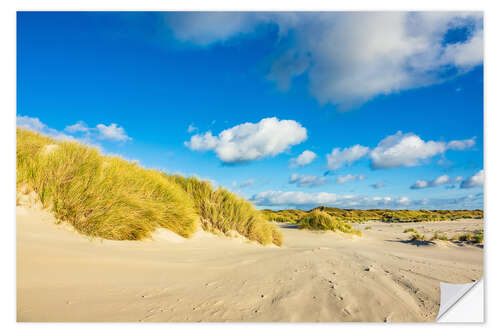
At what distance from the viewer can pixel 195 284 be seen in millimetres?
2295

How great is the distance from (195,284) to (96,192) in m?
2.15

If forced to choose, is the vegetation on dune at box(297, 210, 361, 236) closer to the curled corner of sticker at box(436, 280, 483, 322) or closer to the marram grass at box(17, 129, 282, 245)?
the marram grass at box(17, 129, 282, 245)

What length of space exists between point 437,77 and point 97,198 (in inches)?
204

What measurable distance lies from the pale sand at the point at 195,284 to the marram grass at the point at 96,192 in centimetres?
26

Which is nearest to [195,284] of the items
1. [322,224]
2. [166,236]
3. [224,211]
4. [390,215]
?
[166,236]

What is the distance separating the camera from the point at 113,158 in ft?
16.5

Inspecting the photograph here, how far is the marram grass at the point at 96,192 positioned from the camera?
130 inches

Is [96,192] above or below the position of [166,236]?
above

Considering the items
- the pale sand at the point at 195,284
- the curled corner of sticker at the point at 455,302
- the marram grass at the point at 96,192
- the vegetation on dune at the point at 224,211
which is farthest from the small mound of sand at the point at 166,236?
the curled corner of sticker at the point at 455,302

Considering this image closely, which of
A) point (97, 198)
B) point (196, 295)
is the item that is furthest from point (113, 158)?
point (196, 295)

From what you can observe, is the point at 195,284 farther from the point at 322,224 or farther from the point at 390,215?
the point at 390,215

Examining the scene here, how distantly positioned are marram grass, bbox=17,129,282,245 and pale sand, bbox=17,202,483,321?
0.85 feet

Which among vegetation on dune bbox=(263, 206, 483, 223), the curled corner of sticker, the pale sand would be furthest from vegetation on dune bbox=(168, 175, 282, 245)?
vegetation on dune bbox=(263, 206, 483, 223)
